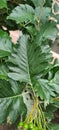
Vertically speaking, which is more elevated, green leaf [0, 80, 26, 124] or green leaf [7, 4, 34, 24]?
green leaf [7, 4, 34, 24]

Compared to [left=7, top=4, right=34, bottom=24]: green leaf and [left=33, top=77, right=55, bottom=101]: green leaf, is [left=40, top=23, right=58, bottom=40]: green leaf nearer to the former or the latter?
[left=7, top=4, right=34, bottom=24]: green leaf

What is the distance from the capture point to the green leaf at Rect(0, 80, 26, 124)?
3.40 ft

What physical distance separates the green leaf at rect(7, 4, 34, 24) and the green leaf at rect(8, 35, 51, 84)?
0.57 ft

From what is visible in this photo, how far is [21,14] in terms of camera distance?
124 centimetres

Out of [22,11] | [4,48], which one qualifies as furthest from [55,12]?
[4,48]

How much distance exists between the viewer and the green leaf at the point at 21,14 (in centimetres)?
121

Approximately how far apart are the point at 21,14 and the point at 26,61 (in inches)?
10.2

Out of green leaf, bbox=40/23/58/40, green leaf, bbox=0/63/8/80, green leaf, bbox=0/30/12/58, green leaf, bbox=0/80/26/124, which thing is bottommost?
green leaf, bbox=0/80/26/124

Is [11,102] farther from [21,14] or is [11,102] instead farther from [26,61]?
[21,14]

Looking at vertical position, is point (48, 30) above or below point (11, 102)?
above

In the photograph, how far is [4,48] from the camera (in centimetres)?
110

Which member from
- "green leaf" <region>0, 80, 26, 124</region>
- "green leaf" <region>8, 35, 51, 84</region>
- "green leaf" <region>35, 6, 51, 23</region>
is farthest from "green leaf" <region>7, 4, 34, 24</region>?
"green leaf" <region>0, 80, 26, 124</region>

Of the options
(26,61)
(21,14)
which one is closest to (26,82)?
(26,61)

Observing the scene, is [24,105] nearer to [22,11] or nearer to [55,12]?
[22,11]
